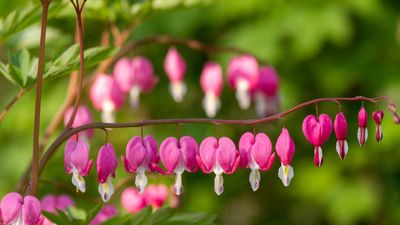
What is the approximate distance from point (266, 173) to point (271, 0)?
87cm

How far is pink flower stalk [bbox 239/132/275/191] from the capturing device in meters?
1.28

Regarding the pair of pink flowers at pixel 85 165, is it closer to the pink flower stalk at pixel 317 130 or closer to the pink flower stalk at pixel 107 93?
the pink flower stalk at pixel 317 130

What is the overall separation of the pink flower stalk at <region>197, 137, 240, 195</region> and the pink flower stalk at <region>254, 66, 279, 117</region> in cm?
93

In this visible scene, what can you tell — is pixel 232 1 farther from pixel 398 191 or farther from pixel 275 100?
pixel 275 100

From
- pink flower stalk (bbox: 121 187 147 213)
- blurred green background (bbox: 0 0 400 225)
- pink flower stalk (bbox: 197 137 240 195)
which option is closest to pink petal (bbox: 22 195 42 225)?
pink flower stalk (bbox: 197 137 240 195)

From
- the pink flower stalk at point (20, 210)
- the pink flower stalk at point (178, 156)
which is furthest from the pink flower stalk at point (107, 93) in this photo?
the pink flower stalk at point (20, 210)

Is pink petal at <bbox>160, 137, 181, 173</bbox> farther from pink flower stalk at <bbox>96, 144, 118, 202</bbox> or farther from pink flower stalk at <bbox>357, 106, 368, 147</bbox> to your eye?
pink flower stalk at <bbox>357, 106, 368, 147</bbox>

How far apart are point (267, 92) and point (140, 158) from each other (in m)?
0.99

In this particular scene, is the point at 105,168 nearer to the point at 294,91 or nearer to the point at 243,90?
the point at 243,90

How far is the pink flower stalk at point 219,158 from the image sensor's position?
Answer: 1.29 m

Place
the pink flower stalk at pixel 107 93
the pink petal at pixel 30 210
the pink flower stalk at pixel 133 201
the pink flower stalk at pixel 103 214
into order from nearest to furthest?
the pink petal at pixel 30 210 < the pink flower stalk at pixel 103 214 < the pink flower stalk at pixel 133 201 < the pink flower stalk at pixel 107 93

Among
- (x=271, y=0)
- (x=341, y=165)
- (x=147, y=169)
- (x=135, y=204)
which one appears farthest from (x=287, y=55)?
(x=147, y=169)

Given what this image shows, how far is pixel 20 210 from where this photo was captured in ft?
3.88

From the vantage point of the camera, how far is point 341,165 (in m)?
4.09
